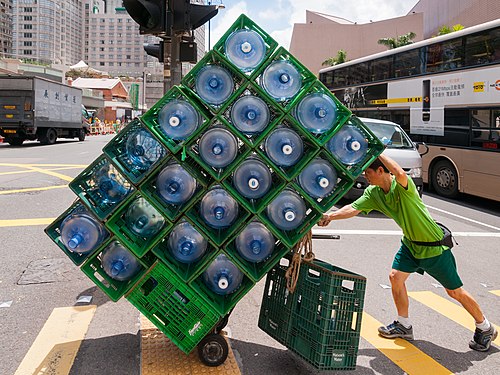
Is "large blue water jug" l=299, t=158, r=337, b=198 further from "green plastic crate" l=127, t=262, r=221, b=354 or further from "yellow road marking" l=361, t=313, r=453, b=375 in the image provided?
"yellow road marking" l=361, t=313, r=453, b=375

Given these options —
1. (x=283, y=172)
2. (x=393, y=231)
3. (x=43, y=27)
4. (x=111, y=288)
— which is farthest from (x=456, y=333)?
(x=43, y=27)

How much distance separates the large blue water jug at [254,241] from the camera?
3.58m

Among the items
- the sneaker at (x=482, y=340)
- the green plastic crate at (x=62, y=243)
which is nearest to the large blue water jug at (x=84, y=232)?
the green plastic crate at (x=62, y=243)

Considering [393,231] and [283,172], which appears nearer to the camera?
[283,172]

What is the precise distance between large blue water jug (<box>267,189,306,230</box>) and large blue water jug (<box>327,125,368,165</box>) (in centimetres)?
45

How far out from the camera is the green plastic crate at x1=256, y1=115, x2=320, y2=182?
11.2ft

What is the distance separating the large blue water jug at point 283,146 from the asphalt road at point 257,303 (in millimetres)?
1551

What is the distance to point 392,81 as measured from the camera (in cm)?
1527

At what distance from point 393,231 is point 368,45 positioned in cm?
7421

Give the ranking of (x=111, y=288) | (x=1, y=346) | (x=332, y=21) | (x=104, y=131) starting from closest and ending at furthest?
(x=111, y=288) < (x=1, y=346) < (x=104, y=131) < (x=332, y=21)

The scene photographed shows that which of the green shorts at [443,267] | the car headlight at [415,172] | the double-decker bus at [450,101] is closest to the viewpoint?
the green shorts at [443,267]

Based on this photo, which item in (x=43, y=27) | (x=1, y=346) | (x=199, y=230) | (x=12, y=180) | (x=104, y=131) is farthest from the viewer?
(x=43, y=27)

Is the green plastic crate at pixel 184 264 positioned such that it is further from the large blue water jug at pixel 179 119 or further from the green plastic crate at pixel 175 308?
the large blue water jug at pixel 179 119

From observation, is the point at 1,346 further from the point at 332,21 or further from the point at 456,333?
the point at 332,21
